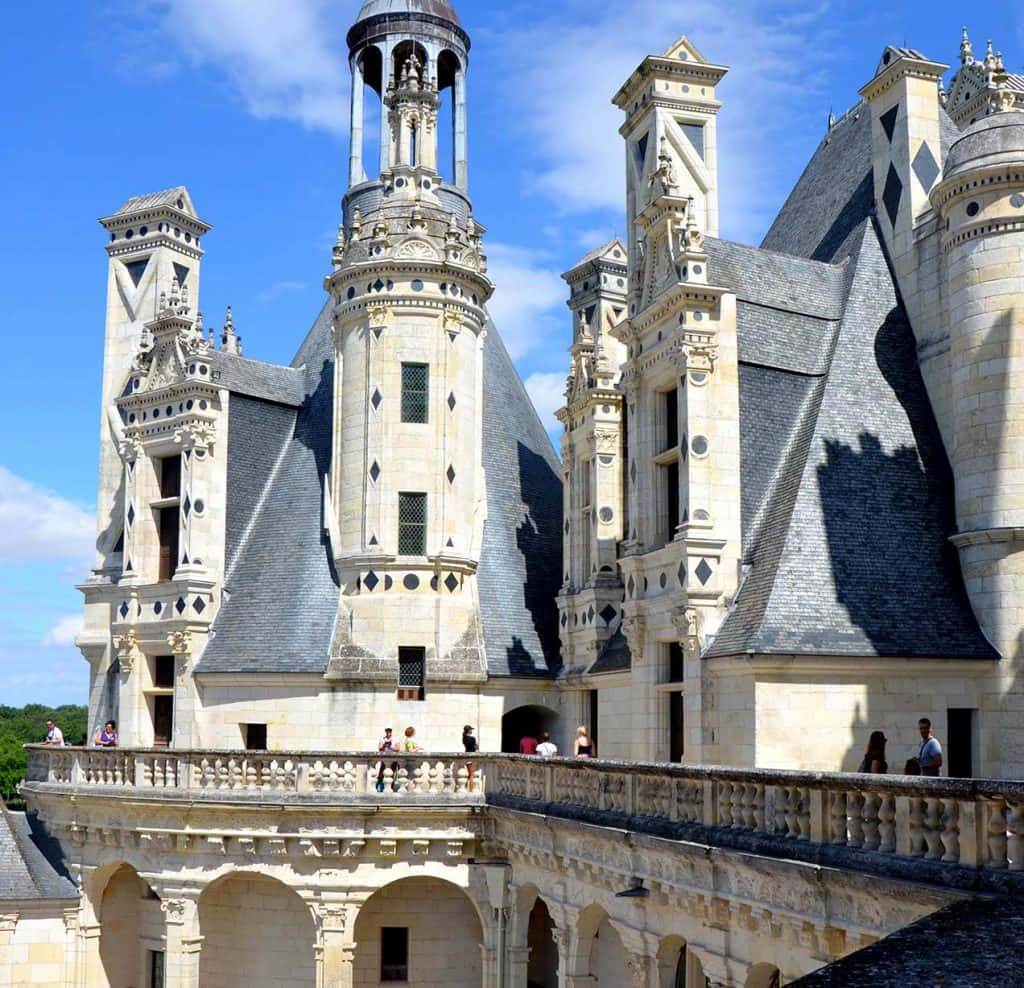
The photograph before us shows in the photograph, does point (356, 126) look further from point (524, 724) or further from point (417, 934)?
point (417, 934)

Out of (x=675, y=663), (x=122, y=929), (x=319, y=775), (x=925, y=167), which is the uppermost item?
(x=925, y=167)

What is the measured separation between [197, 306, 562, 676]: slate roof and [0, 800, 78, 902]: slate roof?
17.3ft

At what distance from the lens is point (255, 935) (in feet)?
97.3

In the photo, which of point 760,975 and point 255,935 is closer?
point 760,975

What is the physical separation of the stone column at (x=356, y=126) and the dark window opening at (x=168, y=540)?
37.5ft

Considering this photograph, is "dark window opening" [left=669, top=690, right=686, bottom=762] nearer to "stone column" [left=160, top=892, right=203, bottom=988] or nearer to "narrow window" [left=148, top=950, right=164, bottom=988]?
"stone column" [left=160, top=892, right=203, bottom=988]

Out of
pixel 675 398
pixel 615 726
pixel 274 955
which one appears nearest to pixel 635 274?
pixel 675 398

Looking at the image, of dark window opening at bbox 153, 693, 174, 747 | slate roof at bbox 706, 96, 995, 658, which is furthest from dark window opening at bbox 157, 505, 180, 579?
slate roof at bbox 706, 96, 995, 658

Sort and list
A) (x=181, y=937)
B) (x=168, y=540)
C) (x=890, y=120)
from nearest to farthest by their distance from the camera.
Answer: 1. (x=181, y=937)
2. (x=890, y=120)
3. (x=168, y=540)

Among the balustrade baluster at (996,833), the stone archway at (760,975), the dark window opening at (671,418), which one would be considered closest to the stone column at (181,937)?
the dark window opening at (671,418)

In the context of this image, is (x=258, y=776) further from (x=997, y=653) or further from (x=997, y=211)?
(x=997, y=211)

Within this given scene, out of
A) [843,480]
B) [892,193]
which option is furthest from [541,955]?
[892,193]

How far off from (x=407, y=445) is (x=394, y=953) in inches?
455

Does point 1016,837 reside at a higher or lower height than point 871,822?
higher
